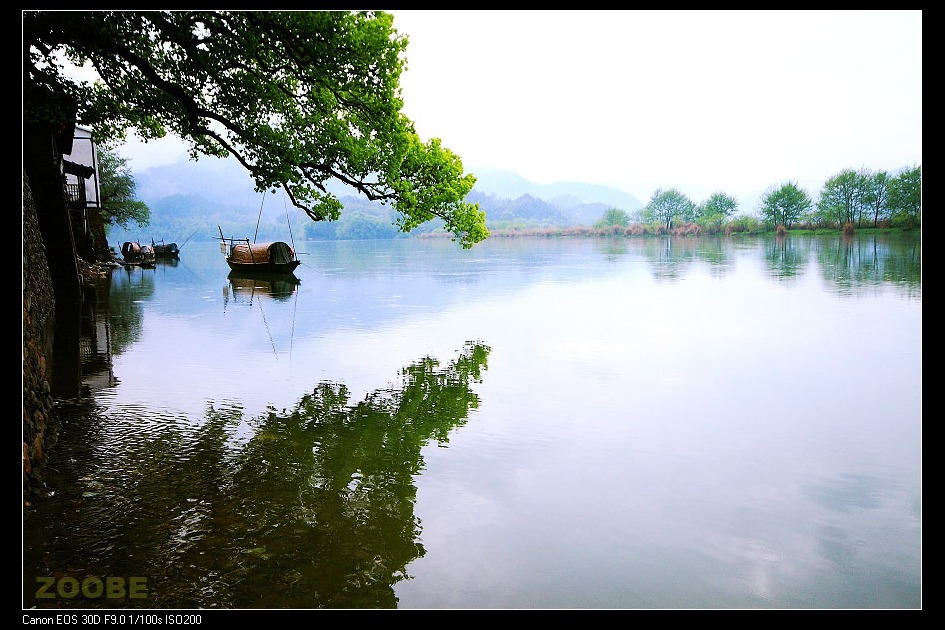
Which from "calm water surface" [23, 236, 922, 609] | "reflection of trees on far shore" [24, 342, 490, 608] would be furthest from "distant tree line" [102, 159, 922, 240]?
"reflection of trees on far shore" [24, 342, 490, 608]

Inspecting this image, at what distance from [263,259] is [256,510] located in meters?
37.9

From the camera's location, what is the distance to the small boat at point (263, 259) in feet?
135

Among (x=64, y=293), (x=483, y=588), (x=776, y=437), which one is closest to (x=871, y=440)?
(x=776, y=437)

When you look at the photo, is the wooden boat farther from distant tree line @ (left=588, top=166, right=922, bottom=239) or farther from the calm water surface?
distant tree line @ (left=588, top=166, right=922, bottom=239)

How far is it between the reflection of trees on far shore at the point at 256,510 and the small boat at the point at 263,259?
33.3 meters

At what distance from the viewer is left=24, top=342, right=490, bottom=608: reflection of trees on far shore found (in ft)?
15.2

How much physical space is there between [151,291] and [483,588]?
29284 mm

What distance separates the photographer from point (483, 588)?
494 centimetres

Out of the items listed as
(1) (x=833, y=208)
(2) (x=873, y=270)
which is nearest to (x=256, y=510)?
(2) (x=873, y=270)

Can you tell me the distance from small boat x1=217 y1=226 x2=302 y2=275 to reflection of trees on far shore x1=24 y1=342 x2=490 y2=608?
109 ft

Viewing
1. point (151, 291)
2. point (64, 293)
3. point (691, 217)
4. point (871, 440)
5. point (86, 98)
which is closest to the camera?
point (871, 440)

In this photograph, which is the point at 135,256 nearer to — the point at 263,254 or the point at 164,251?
the point at 164,251

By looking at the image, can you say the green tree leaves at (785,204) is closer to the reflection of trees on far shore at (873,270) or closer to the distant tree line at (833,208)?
the distant tree line at (833,208)

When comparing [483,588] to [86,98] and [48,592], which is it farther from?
[86,98]
